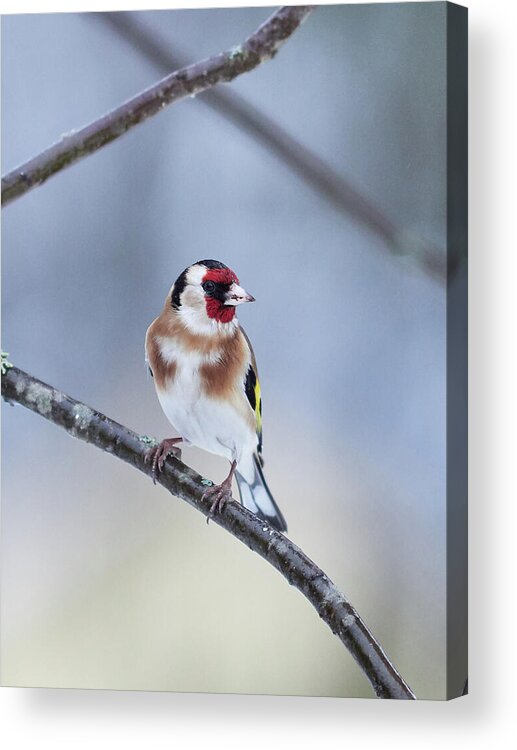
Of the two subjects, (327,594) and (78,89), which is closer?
(327,594)

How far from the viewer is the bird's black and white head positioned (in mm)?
2885

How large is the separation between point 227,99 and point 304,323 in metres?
0.52

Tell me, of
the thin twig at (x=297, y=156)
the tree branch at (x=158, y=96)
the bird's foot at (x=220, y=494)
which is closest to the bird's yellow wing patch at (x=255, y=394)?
the bird's foot at (x=220, y=494)

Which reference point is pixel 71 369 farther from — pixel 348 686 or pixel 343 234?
pixel 348 686

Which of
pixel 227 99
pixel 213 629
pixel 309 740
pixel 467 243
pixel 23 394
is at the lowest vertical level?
pixel 309 740

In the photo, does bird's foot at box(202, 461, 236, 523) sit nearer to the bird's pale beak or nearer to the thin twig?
the bird's pale beak

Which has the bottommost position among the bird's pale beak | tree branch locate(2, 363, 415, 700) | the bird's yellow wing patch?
tree branch locate(2, 363, 415, 700)

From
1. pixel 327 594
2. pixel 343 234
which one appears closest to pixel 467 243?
pixel 343 234

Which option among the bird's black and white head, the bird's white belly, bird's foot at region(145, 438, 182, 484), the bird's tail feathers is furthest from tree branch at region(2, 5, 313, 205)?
the bird's tail feathers

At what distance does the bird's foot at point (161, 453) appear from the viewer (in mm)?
2928

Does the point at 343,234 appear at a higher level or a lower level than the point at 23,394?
higher

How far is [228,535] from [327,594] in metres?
0.25

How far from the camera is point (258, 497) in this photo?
9.51ft

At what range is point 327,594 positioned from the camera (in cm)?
283
